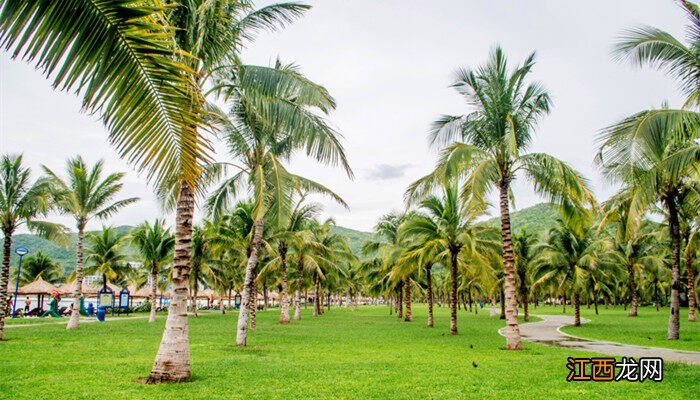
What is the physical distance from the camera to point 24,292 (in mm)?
37938

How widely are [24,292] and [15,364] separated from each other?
3357cm

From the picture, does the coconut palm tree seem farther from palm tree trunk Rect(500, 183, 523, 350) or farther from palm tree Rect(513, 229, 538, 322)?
palm tree Rect(513, 229, 538, 322)

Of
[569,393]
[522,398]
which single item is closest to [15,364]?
[522,398]

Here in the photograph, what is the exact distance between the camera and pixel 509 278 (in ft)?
48.0

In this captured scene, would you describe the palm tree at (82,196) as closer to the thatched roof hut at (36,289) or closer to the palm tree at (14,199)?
the palm tree at (14,199)

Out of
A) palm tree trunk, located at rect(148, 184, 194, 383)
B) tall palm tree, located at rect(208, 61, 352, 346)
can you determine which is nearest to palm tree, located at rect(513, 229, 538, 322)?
tall palm tree, located at rect(208, 61, 352, 346)

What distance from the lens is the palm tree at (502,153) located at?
14.0 meters

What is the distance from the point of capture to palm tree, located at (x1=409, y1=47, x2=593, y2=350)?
46.0ft

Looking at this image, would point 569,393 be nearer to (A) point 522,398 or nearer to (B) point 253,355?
(A) point 522,398

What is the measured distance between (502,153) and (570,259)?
16.3 m

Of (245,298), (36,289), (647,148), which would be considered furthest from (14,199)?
(36,289)

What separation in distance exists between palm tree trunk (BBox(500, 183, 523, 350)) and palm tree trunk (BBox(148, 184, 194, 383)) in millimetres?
9735

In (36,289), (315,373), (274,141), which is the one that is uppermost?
(274,141)

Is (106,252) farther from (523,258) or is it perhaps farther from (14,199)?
(523,258)
